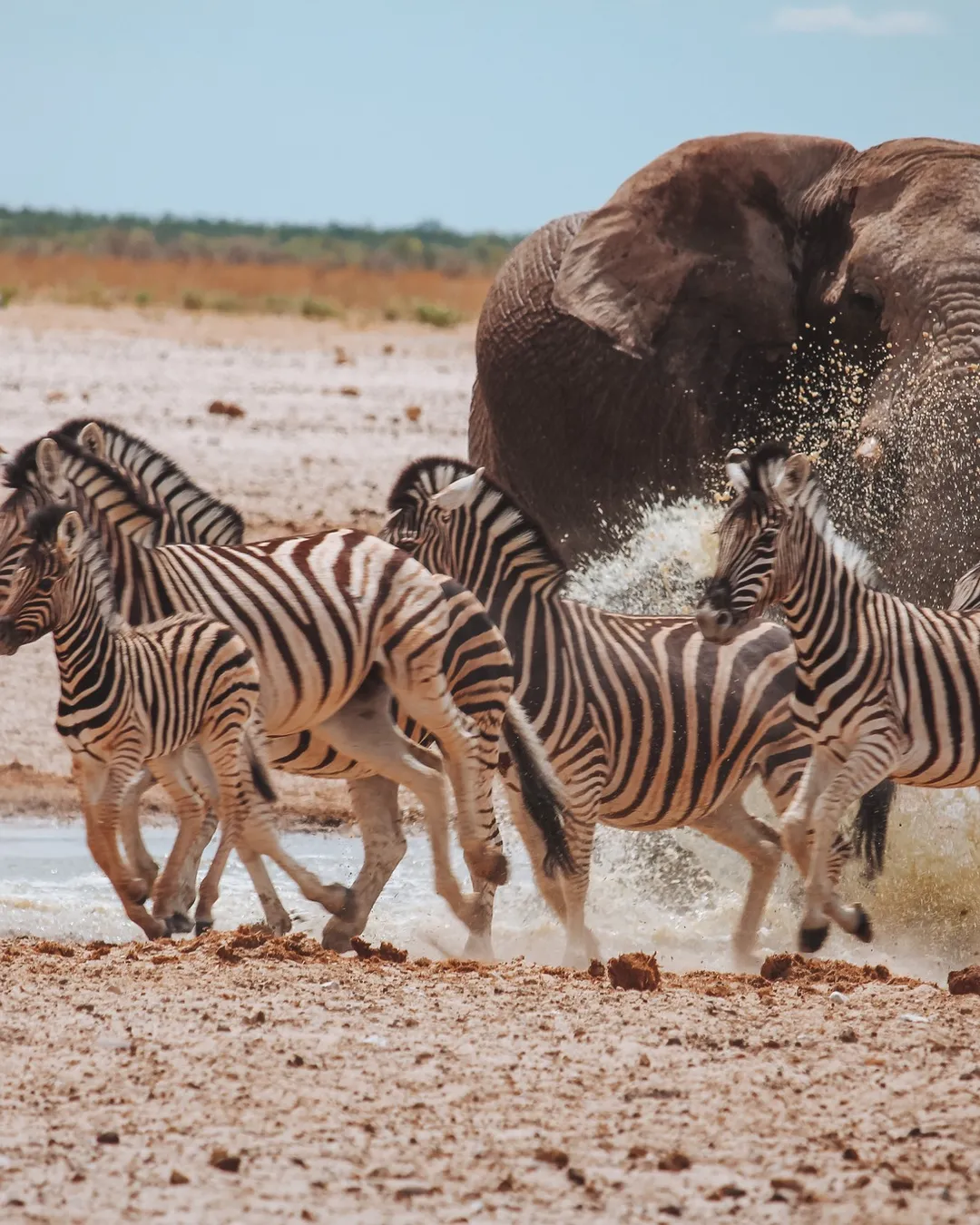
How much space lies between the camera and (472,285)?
46.8m

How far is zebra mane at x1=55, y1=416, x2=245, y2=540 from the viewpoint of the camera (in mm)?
7531

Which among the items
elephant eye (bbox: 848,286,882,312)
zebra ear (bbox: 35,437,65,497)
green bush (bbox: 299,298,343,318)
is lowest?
zebra ear (bbox: 35,437,65,497)

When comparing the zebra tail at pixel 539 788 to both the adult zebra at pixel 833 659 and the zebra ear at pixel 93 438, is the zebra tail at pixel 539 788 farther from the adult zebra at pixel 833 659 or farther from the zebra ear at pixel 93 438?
the zebra ear at pixel 93 438

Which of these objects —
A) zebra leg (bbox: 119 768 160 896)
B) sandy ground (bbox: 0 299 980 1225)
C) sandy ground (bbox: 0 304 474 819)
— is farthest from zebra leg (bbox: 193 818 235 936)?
sandy ground (bbox: 0 304 474 819)

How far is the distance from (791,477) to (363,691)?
1.63 meters

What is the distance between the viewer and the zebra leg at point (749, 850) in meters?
7.23

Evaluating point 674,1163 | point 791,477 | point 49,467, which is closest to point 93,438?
point 49,467

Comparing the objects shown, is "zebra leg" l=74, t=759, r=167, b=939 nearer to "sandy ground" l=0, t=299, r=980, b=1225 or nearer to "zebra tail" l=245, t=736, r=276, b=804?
"sandy ground" l=0, t=299, r=980, b=1225

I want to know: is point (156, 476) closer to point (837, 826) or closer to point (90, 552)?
point (90, 552)

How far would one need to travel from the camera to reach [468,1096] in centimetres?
437

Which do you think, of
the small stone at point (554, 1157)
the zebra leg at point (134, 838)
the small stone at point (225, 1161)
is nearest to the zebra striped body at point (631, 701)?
the zebra leg at point (134, 838)

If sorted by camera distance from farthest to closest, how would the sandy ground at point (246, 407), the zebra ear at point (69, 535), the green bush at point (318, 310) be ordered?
the green bush at point (318, 310)
the sandy ground at point (246, 407)
the zebra ear at point (69, 535)

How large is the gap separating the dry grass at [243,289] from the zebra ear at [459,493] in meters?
25.6

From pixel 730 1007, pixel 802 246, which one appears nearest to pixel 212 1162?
pixel 730 1007
